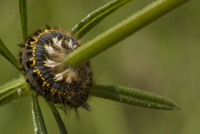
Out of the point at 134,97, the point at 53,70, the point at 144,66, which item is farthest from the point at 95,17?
the point at 144,66

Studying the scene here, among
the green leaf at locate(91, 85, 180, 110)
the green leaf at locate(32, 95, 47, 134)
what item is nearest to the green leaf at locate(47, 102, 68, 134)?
the green leaf at locate(32, 95, 47, 134)

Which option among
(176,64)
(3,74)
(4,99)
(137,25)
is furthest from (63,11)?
(137,25)

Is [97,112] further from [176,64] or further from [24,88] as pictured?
[24,88]

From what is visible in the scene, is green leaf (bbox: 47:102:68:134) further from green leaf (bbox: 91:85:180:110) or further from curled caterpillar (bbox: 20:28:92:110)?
green leaf (bbox: 91:85:180:110)

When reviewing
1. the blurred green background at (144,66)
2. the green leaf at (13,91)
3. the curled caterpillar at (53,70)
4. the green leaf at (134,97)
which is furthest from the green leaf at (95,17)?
the blurred green background at (144,66)

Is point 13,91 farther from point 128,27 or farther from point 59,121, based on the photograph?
point 128,27

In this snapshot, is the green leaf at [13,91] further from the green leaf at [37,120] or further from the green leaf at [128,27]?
the green leaf at [128,27]

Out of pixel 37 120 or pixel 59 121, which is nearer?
pixel 37 120
